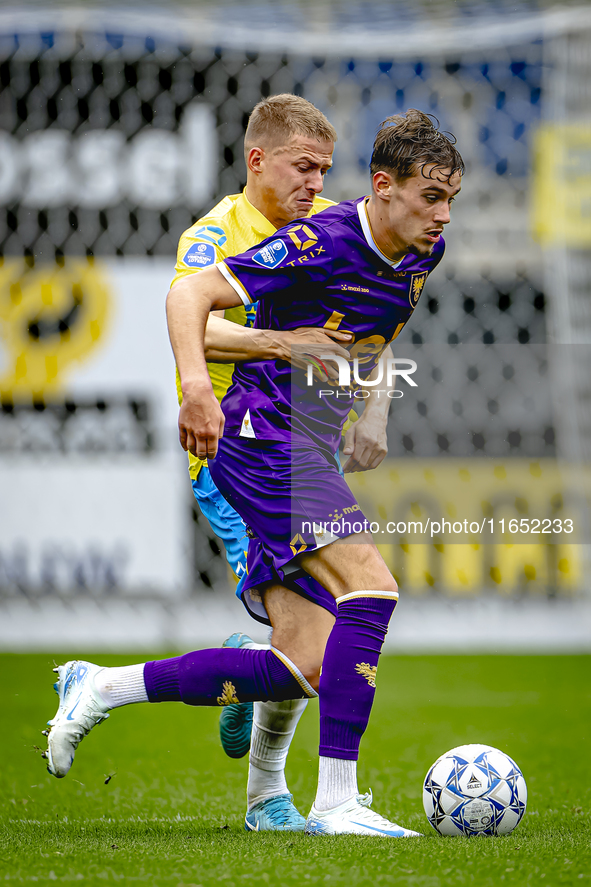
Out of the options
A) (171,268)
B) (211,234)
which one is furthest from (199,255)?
(171,268)

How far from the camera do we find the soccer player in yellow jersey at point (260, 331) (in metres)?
2.80

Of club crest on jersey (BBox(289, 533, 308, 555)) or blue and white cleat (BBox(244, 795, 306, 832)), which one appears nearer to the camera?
club crest on jersey (BBox(289, 533, 308, 555))

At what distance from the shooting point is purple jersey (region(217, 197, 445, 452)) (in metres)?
2.63

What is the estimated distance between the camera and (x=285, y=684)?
103 inches

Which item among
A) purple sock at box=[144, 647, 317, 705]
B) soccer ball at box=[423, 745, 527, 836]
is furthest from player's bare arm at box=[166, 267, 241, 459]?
soccer ball at box=[423, 745, 527, 836]

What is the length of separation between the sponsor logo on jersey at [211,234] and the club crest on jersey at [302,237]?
52 centimetres

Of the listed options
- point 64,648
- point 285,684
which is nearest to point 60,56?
point 64,648

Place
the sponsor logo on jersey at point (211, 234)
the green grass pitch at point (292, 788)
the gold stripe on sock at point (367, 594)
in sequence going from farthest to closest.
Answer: the sponsor logo on jersey at point (211, 234)
the gold stripe on sock at point (367, 594)
the green grass pitch at point (292, 788)

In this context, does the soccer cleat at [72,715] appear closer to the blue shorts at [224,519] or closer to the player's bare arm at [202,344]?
the blue shorts at [224,519]

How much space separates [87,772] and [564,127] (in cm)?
564

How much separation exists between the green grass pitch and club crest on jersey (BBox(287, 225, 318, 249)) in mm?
1417

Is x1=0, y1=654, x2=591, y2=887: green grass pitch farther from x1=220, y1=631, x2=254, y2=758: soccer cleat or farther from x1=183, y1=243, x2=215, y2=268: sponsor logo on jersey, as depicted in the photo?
x1=183, y1=243, x2=215, y2=268: sponsor logo on jersey

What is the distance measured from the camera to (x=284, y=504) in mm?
2594

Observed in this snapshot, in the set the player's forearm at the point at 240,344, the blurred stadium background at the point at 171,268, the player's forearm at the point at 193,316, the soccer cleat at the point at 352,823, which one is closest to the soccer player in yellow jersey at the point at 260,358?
the player's forearm at the point at 240,344
